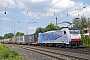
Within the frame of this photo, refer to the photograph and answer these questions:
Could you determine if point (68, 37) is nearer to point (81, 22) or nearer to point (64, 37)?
point (64, 37)

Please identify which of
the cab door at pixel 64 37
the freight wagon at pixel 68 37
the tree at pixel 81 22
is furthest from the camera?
the tree at pixel 81 22

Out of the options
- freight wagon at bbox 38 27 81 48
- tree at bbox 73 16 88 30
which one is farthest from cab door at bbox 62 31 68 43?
tree at bbox 73 16 88 30

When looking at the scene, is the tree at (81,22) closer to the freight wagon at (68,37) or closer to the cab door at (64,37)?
the freight wagon at (68,37)

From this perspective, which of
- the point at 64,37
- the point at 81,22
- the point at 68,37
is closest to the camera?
the point at 68,37

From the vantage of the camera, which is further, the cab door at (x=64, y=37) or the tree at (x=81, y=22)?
the tree at (x=81, y=22)

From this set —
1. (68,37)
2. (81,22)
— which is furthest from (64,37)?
(81,22)

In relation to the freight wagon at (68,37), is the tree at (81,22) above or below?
above

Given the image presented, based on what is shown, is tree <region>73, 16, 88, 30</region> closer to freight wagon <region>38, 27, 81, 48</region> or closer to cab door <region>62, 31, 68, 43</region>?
freight wagon <region>38, 27, 81, 48</region>

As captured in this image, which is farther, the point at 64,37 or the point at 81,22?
the point at 81,22

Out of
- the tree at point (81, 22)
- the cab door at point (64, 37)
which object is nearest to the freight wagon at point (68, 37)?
the cab door at point (64, 37)

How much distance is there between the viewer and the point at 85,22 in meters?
82.1

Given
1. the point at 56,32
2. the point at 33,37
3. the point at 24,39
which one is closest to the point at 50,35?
the point at 56,32

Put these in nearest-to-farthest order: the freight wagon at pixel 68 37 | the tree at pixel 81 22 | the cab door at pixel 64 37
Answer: the freight wagon at pixel 68 37, the cab door at pixel 64 37, the tree at pixel 81 22

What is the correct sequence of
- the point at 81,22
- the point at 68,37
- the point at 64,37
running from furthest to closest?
the point at 81,22 < the point at 64,37 < the point at 68,37
